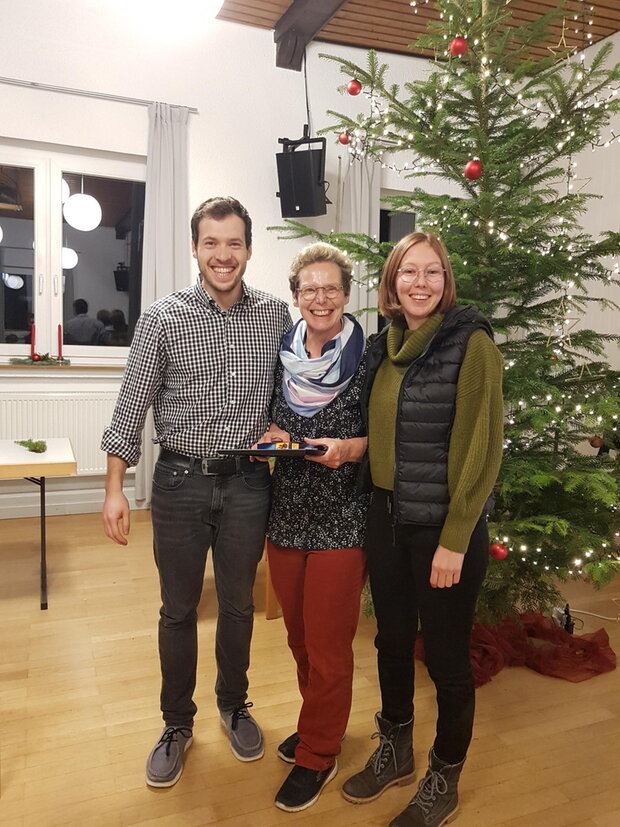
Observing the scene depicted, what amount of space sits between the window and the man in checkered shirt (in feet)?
10.1

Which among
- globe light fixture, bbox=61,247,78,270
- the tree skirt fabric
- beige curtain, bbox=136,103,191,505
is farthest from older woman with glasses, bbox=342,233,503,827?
globe light fixture, bbox=61,247,78,270

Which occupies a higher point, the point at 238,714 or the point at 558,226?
the point at 558,226

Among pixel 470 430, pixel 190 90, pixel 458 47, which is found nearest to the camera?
pixel 470 430

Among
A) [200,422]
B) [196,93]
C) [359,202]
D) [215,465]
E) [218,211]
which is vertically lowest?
[215,465]

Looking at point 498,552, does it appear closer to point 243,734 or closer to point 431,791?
point 431,791

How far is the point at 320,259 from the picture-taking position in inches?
68.1

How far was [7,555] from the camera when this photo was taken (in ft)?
12.3

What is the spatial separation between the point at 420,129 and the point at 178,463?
1.56 metres

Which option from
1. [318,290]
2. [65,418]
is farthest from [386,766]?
[65,418]

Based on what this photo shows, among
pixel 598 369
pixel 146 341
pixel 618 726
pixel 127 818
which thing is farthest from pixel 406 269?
pixel 618 726

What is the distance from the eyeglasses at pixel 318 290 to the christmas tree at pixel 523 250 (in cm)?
71

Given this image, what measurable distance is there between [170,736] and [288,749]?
36 cm

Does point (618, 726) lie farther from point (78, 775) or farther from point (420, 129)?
point (420, 129)

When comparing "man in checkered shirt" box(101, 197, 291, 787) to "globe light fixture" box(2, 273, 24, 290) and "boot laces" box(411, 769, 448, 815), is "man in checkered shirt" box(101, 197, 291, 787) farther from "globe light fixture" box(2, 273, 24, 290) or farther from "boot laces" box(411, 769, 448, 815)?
"globe light fixture" box(2, 273, 24, 290)
